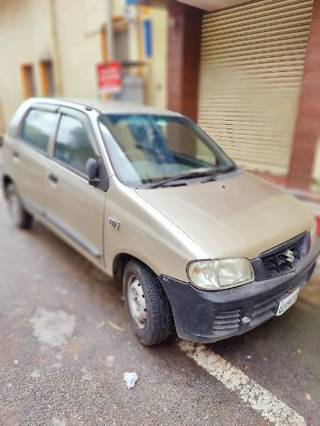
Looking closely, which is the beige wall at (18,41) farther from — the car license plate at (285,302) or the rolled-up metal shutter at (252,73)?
the car license plate at (285,302)

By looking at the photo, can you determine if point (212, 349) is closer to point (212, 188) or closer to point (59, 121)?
point (212, 188)

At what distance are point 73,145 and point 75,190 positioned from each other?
1.57ft

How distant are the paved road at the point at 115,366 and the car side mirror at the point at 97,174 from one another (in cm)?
112

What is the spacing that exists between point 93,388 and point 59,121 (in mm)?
2416

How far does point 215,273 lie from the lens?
1.89 m

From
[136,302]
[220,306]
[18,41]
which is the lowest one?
[136,302]

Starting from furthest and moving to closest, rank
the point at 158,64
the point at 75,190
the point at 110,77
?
the point at 158,64 < the point at 110,77 < the point at 75,190

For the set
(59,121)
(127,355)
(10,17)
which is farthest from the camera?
(10,17)

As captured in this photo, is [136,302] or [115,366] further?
[136,302]

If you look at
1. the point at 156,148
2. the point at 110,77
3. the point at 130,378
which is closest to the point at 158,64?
the point at 110,77

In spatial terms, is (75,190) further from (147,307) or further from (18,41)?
(18,41)

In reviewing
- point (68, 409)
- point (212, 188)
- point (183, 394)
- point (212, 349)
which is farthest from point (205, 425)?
point (212, 188)

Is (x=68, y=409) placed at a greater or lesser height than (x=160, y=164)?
lesser

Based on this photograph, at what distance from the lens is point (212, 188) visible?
2.53 metres
